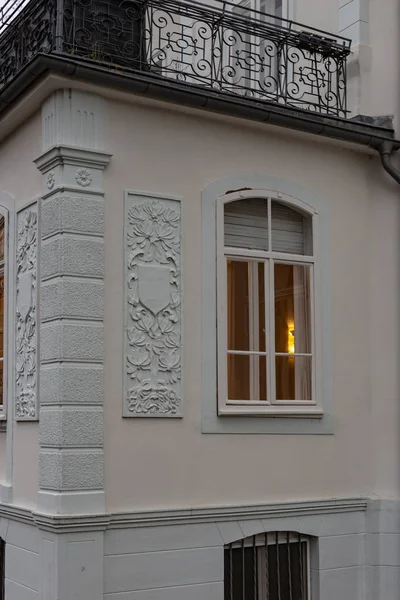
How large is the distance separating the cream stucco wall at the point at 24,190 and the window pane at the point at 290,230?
246 cm

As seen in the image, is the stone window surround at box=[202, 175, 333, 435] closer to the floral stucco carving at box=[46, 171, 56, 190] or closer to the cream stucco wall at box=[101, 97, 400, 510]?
the cream stucco wall at box=[101, 97, 400, 510]

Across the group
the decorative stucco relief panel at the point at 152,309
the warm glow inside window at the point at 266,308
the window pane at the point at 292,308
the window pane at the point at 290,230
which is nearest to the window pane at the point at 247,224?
the warm glow inside window at the point at 266,308

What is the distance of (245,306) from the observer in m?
9.48

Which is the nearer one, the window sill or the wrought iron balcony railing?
the wrought iron balcony railing

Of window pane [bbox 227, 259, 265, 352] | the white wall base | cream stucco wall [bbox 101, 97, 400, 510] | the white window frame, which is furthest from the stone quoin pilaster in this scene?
window pane [bbox 227, 259, 265, 352]

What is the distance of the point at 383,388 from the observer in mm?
10086

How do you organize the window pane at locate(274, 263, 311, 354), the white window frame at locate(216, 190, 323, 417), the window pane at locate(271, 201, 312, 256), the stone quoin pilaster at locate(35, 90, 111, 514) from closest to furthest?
the stone quoin pilaster at locate(35, 90, 111, 514) < the white window frame at locate(216, 190, 323, 417) < the window pane at locate(274, 263, 311, 354) < the window pane at locate(271, 201, 312, 256)

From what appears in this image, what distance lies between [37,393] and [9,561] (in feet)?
5.58

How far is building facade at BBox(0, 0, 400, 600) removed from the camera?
8.45m

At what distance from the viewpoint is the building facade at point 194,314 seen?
27.7 ft

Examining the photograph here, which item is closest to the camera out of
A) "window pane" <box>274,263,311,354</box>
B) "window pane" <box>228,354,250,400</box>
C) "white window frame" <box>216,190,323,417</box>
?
"white window frame" <box>216,190,323,417</box>

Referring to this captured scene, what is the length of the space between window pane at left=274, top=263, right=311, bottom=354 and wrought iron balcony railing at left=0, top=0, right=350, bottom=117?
1.77 m

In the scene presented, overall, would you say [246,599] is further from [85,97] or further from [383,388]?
[85,97]

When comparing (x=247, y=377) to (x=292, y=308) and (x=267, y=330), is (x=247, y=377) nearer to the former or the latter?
(x=267, y=330)
